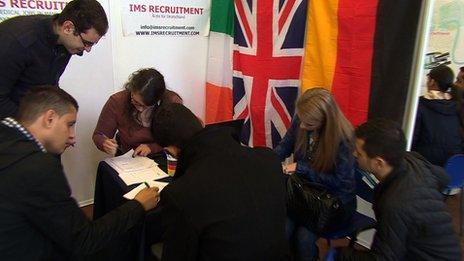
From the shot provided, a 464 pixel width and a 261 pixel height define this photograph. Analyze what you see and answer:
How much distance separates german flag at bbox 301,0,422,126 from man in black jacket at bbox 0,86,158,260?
1590 mm

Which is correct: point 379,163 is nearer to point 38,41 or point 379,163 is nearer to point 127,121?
point 127,121

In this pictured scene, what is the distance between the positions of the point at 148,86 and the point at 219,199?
3.90 ft

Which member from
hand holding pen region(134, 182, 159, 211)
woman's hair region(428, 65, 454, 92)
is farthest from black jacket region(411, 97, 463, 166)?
hand holding pen region(134, 182, 159, 211)

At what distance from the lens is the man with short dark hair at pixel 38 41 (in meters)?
1.73

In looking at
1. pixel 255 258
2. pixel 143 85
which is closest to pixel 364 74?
pixel 143 85

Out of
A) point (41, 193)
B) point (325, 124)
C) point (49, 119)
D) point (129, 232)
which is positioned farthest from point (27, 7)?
point (325, 124)

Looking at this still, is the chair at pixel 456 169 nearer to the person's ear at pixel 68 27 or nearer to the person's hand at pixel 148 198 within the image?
the person's hand at pixel 148 198

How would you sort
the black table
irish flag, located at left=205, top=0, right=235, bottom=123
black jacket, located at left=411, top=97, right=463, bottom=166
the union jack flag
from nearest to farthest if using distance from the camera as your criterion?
the black table → black jacket, located at left=411, top=97, right=463, bottom=166 → the union jack flag → irish flag, located at left=205, top=0, right=235, bottom=123

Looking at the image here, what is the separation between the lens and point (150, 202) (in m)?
1.42

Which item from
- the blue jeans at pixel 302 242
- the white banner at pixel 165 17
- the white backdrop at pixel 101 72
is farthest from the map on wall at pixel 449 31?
the blue jeans at pixel 302 242

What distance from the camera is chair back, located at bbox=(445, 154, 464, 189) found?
2.15m

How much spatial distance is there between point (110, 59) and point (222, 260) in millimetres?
2155

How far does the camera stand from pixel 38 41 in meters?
1.79

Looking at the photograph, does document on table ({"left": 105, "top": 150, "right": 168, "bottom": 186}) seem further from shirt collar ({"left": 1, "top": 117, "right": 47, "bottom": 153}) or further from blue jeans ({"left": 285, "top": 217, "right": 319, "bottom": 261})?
blue jeans ({"left": 285, "top": 217, "right": 319, "bottom": 261})
